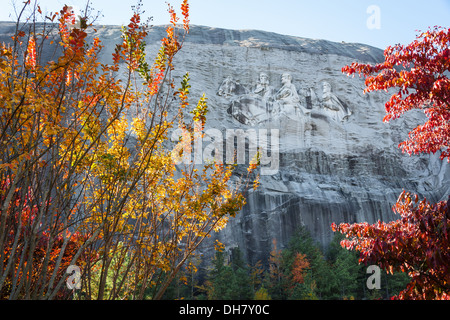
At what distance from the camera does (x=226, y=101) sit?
96.9 feet

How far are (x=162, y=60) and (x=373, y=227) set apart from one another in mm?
2808

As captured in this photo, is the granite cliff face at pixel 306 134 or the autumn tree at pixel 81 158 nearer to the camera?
the autumn tree at pixel 81 158

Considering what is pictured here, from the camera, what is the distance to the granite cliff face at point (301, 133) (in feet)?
80.8

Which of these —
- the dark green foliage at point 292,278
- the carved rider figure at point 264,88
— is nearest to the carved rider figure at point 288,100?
the carved rider figure at point 264,88

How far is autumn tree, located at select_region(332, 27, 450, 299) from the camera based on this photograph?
9.32 feet

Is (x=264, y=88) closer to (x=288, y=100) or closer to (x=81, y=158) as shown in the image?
(x=288, y=100)

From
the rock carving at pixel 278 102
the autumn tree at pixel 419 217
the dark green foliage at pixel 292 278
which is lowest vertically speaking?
the dark green foliage at pixel 292 278

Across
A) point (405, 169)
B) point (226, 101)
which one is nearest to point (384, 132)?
point (405, 169)

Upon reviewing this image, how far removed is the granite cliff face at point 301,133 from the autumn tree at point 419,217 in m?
19.5

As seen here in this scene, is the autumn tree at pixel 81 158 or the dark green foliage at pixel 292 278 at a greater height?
the autumn tree at pixel 81 158

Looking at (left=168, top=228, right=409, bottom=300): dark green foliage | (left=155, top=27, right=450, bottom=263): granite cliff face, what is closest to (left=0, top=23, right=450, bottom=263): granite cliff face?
(left=155, top=27, right=450, bottom=263): granite cliff face

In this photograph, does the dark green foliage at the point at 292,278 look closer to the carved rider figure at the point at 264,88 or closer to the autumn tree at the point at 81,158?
the carved rider figure at the point at 264,88

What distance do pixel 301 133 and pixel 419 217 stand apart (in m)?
26.4

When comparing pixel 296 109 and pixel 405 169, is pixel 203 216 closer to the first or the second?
pixel 296 109
